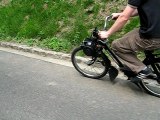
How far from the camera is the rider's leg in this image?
557cm

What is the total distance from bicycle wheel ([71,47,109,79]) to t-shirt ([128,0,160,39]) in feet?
4.17

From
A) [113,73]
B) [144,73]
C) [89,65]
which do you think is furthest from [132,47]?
[89,65]

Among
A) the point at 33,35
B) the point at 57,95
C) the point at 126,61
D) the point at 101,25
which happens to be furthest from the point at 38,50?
the point at 126,61

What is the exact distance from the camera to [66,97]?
5.94 m

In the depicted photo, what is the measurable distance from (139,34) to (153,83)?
0.96 m

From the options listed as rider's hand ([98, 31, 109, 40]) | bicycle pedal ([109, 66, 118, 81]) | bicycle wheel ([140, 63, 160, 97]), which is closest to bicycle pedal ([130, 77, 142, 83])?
bicycle wheel ([140, 63, 160, 97])

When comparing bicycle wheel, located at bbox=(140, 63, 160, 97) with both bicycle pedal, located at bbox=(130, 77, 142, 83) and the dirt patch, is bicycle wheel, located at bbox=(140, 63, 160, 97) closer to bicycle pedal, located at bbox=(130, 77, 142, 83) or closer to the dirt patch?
bicycle pedal, located at bbox=(130, 77, 142, 83)

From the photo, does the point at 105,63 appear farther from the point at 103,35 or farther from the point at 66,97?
the point at 66,97

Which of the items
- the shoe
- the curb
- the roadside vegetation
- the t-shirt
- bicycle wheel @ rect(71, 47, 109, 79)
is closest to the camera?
the t-shirt

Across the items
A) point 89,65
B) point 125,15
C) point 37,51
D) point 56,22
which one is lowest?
point 37,51

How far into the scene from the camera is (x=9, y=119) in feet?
17.1

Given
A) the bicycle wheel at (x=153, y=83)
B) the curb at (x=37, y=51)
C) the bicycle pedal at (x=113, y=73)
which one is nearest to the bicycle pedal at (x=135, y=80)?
the bicycle wheel at (x=153, y=83)

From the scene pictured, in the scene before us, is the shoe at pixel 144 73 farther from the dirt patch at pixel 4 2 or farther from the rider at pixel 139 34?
the dirt patch at pixel 4 2

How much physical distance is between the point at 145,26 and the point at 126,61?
0.71m
